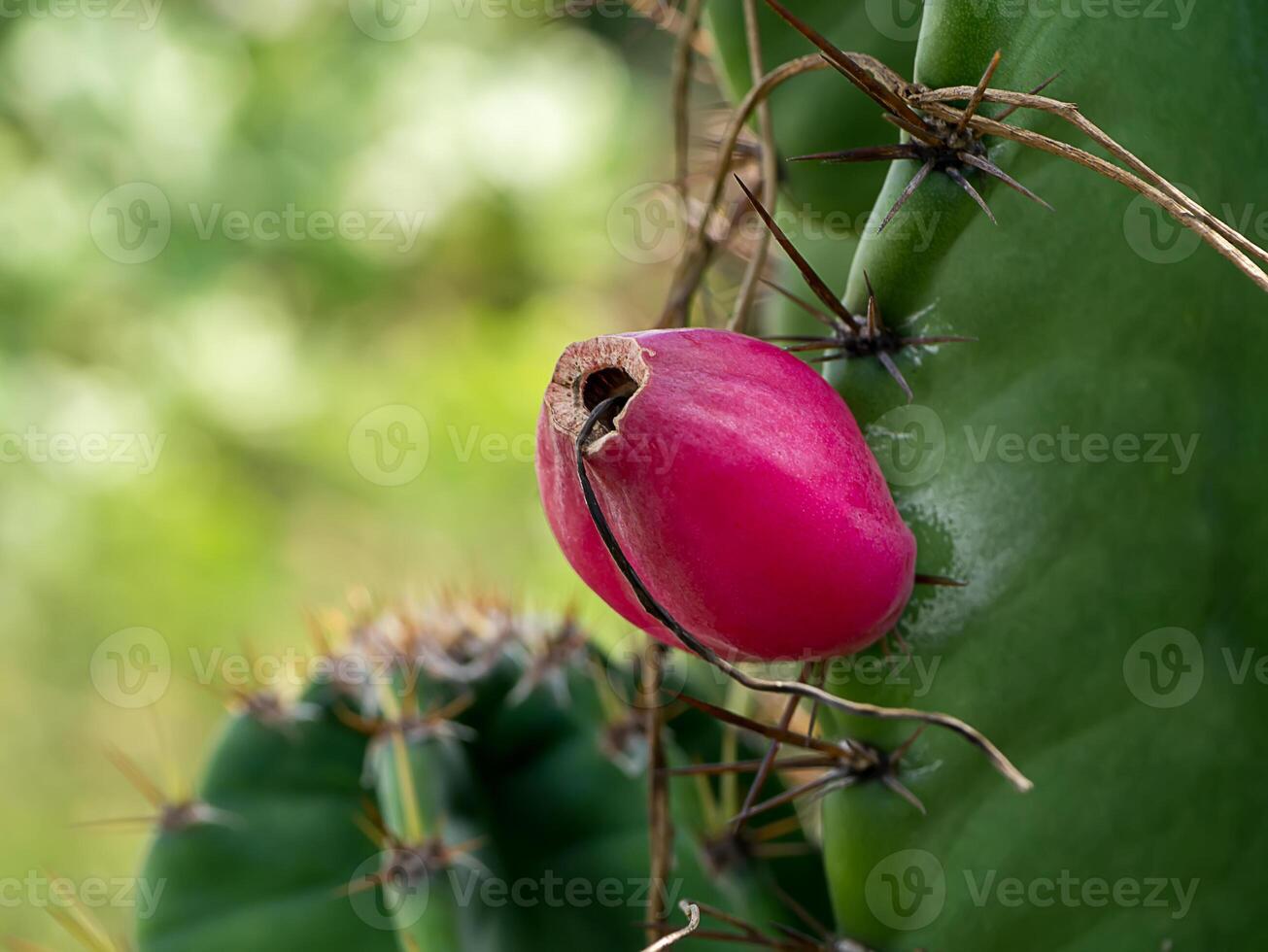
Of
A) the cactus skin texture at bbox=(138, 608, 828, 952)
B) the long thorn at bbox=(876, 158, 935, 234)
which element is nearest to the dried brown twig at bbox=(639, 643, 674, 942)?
the cactus skin texture at bbox=(138, 608, 828, 952)

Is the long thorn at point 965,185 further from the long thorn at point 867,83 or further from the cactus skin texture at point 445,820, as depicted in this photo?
the cactus skin texture at point 445,820

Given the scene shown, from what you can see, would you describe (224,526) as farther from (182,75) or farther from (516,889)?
(516,889)

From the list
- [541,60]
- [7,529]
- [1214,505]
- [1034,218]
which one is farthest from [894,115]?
[541,60]

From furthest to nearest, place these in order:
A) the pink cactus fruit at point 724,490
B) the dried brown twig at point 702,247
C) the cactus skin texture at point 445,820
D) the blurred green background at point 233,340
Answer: the blurred green background at point 233,340
the cactus skin texture at point 445,820
the dried brown twig at point 702,247
the pink cactus fruit at point 724,490

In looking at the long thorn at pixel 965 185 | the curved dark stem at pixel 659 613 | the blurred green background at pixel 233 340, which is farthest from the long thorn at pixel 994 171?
the blurred green background at pixel 233 340

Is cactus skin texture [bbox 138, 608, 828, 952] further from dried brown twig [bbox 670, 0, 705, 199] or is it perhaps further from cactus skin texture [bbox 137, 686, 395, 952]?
dried brown twig [bbox 670, 0, 705, 199]

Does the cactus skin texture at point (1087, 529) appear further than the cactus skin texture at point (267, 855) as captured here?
No
